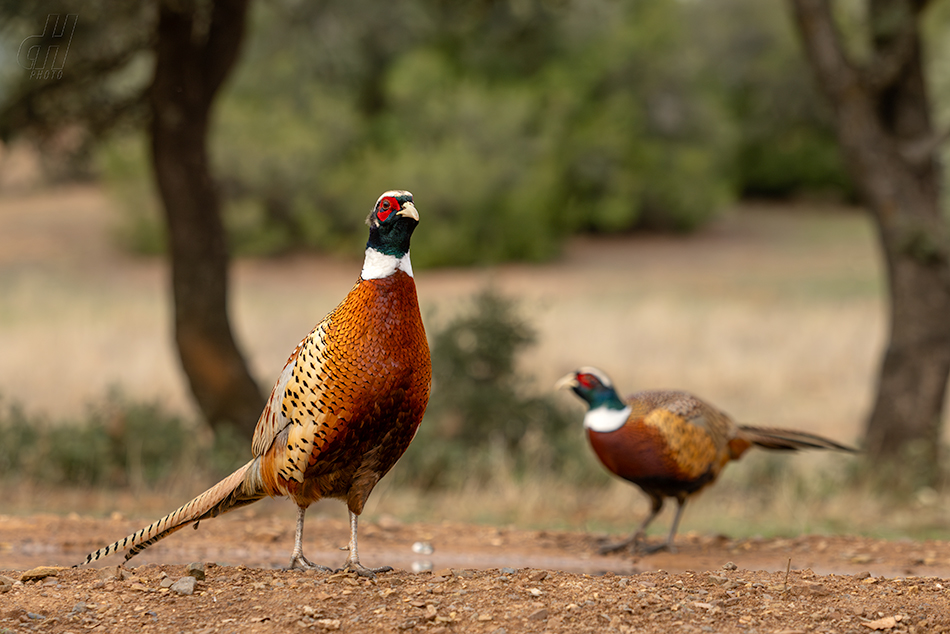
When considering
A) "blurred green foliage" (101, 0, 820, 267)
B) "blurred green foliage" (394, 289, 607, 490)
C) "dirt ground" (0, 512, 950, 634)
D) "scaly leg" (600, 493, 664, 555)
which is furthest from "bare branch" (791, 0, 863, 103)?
"blurred green foliage" (101, 0, 820, 267)

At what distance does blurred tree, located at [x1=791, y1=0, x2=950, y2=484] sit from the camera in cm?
865

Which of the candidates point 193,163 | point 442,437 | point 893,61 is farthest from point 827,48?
point 193,163

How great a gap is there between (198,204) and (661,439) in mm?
4955

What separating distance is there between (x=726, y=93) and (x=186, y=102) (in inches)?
1428

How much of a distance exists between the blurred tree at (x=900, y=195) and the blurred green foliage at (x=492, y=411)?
2833 millimetres

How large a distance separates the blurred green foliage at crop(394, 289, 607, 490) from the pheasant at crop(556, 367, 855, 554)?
3.01 m

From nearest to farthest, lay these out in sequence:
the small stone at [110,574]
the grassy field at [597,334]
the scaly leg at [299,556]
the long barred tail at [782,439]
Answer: the small stone at [110,574], the scaly leg at [299,556], the long barred tail at [782,439], the grassy field at [597,334]

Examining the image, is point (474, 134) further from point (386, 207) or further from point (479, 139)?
point (386, 207)

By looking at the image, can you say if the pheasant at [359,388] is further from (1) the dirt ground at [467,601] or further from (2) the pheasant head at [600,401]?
(2) the pheasant head at [600,401]

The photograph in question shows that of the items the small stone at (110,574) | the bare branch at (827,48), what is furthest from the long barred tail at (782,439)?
the bare branch at (827,48)

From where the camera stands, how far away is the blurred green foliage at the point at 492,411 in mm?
8836

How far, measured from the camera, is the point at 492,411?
9547 mm

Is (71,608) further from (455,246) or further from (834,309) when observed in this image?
(455,246)

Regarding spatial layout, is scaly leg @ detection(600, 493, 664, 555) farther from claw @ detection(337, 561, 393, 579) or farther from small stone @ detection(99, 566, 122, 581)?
small stone @ detection(99, 566, 122, 581)
